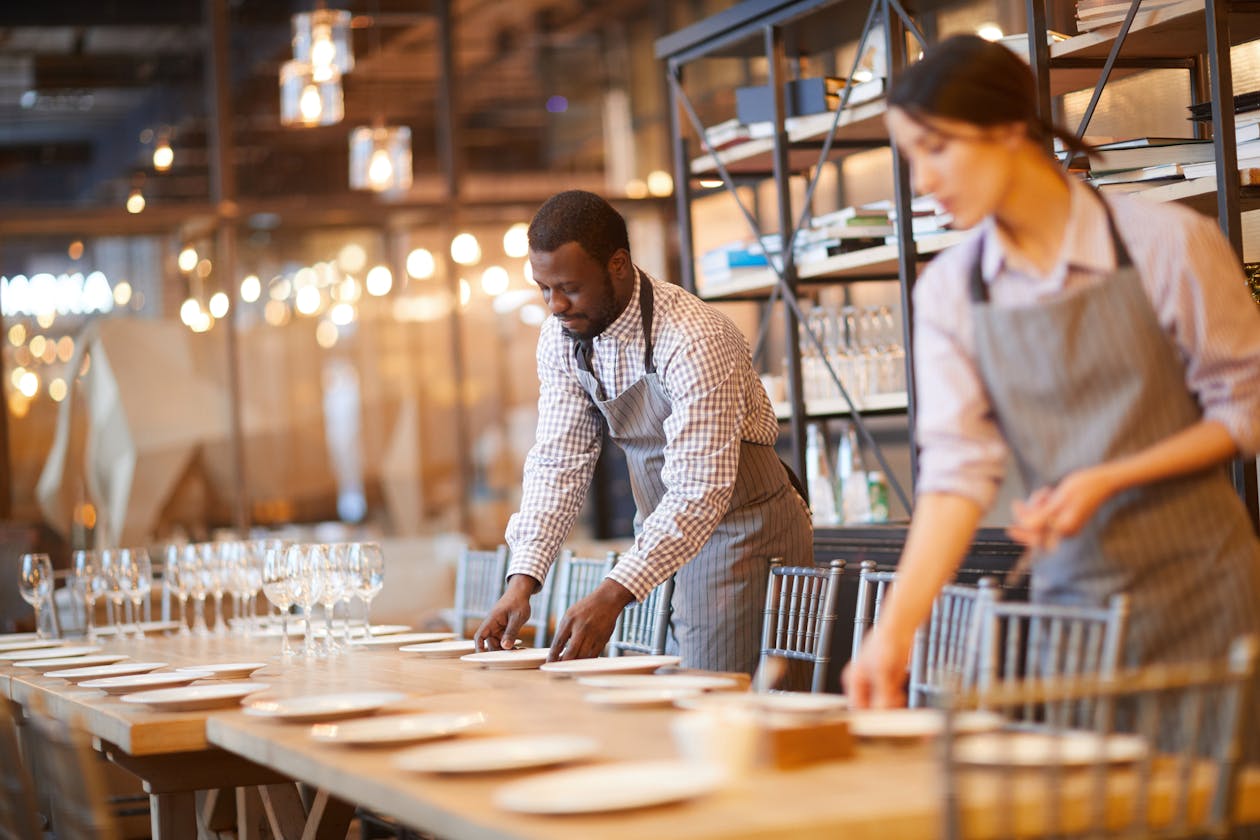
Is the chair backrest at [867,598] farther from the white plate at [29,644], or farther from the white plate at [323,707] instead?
the white plate at [29,644]

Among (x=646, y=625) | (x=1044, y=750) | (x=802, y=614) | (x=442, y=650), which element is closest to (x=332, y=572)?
(x=442, y=650)

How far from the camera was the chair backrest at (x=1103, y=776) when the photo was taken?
1.32 metres

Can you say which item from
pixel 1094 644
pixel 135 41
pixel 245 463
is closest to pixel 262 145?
pixel 135 41

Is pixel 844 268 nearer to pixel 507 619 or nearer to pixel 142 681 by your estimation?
pixel 507 619

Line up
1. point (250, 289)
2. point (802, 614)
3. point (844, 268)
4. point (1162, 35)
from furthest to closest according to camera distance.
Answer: point (250, 289)
point (844, 268)
point (1162, 35)
point (802, 614)

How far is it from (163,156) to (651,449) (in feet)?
17.0

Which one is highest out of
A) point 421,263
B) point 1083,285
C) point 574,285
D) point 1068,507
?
point 421,263

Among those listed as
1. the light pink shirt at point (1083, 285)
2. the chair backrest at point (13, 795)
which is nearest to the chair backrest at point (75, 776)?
the chair backrest at point (13, 795)

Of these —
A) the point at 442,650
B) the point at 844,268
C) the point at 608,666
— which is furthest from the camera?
the point at 844,268

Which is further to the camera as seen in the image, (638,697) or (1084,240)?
(638,697)

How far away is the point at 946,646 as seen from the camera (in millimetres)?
2260

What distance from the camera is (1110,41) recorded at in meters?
3.60

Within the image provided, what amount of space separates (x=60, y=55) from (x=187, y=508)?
2.23 metres

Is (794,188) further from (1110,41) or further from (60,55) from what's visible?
(60,55)
